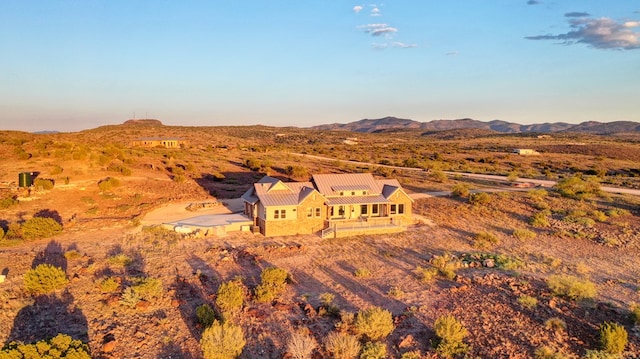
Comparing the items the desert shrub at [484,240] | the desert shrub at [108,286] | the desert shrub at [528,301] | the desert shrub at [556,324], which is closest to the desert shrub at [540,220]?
the desert shrub at [484,240]

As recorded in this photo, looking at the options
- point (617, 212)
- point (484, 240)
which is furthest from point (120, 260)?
point (617, 212)

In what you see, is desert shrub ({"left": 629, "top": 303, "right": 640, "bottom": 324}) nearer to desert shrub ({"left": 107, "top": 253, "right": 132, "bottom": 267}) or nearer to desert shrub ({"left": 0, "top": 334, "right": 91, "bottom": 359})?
desert shrub ({"left": 0, "top": 334, "right": 91, "bottom": 359})

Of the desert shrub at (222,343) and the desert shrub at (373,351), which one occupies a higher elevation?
the desert shrub at (222,343)

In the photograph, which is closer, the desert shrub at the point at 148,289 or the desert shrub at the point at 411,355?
the desert shrub at the point at 411,355

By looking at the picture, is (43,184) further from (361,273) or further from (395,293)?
(395,293)

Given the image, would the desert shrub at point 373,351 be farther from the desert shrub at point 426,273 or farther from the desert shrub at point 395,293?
the desert shrub at point 426,273

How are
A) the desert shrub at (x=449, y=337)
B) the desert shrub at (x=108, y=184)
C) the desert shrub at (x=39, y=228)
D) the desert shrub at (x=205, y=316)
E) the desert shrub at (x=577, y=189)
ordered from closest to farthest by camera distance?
the desert shrub at (x=449, y=337) → the desert shrub at (x=205, y=316) → the desert shrub at (x=39, y=228) → the desert shrub at (x=108, y=184) → the desert shrub at (x=577, y=189)

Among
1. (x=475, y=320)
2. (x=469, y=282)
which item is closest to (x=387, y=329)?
(x=475, y=320)
